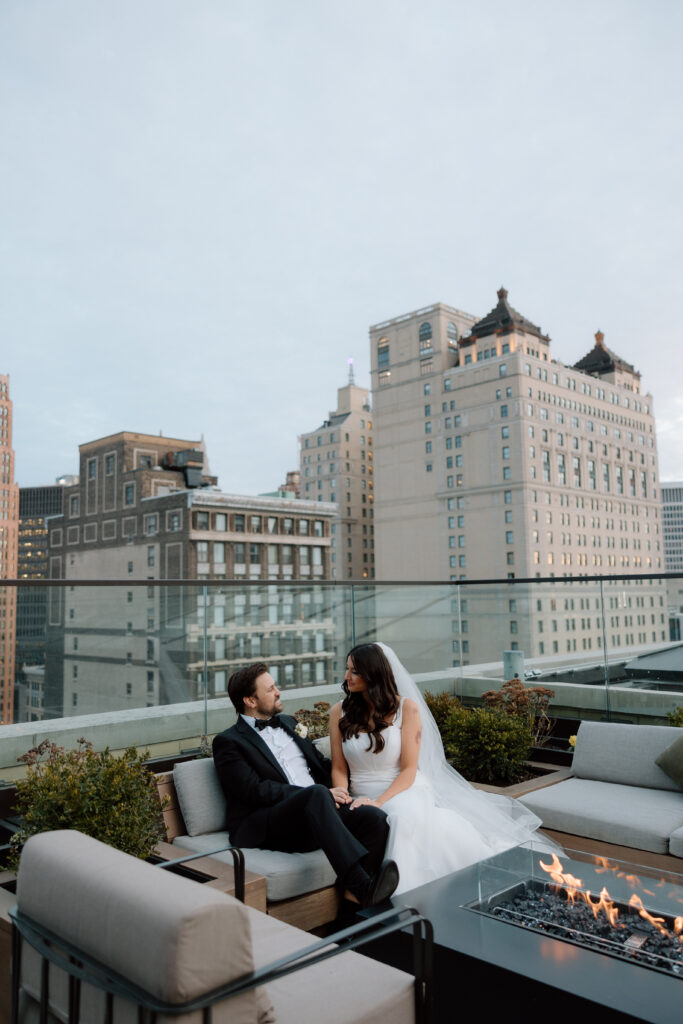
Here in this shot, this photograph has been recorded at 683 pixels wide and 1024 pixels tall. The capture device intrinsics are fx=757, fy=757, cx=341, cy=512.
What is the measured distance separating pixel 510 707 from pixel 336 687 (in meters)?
1.76

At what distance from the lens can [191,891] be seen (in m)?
1.55

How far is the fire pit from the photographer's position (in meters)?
2.18

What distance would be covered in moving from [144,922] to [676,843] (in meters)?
3.02

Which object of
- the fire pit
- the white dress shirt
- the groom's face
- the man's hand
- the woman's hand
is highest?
the groom's face

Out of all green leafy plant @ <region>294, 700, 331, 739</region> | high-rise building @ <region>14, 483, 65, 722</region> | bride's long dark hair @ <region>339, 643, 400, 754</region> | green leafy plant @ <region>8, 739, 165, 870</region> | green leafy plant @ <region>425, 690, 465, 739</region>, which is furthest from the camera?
high-rise building @ <region>14, 483, 65, 722</region>

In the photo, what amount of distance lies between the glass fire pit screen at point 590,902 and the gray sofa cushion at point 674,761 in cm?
161

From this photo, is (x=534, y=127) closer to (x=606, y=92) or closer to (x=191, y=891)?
(x=606, y=92)

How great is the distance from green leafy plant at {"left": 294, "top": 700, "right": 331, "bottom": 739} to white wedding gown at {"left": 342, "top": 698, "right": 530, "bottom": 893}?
126 centimetres

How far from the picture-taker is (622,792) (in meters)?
4.34

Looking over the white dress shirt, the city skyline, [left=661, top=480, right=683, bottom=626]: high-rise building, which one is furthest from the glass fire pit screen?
[left=661, top=480, right=683, bottom=626]: high-rise building

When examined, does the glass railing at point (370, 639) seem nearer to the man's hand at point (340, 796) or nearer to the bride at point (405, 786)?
the bride at point (405, 786)

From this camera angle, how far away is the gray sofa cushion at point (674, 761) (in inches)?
167

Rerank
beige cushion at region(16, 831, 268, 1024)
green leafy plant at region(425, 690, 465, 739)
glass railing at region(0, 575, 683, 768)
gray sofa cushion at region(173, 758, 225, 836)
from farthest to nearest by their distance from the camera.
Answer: glass railing at region(0, 575, 683, 768) < green leafy plant at region(425, 690, 465, 739) < gray sofa cushion at region(173, 758, 225, 836) < beige cushion at region(16, 831, 268, 1024)

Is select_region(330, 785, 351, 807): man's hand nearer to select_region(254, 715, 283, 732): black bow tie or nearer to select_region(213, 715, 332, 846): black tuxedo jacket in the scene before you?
select_region(213, 715, 332, 846): black tuxedo jacket
